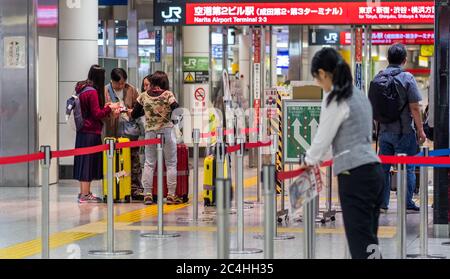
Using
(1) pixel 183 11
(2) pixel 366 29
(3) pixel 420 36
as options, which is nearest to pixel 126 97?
(1) pixel 183 11


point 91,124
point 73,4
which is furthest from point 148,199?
point 73,4

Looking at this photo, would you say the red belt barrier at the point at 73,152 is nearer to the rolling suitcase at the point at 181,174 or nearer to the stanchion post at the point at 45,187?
the stanchion post at the point at 45,187

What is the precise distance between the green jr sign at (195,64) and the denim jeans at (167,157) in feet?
32.8

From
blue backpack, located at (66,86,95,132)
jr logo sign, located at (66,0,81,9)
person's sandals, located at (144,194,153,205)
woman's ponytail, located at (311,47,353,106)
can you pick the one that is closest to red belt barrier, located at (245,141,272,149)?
person's sandals, located at (144,194,153,205)

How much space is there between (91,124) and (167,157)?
45.8 inches

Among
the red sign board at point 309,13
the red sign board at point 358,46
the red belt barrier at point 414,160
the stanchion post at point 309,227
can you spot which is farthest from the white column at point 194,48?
the stanchion post at point 309,227

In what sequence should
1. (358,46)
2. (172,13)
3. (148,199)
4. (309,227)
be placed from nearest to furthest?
1. (309,227)
2. (148,199)
3. (172,13)
4. (358,46)

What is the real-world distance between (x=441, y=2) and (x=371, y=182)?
4.38m

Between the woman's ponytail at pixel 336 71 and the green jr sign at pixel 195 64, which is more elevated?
the green jr sign at pixel 195 64

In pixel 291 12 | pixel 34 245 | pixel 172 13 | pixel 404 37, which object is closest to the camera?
pixel 34 245

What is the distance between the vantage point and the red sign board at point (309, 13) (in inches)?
571

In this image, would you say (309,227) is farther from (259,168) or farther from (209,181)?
(259,168)

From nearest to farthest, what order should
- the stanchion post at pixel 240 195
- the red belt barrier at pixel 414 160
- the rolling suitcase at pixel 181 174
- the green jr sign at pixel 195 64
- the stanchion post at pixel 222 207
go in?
the stanchion post at pixel 222 207 < the red belt barrier at pixel 414 160 < the stanchion post at pixel 240 195 < the rolling suitcase at pixel 181 174 < the green jr sign at pixel 195 64

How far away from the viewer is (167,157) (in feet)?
45.5
